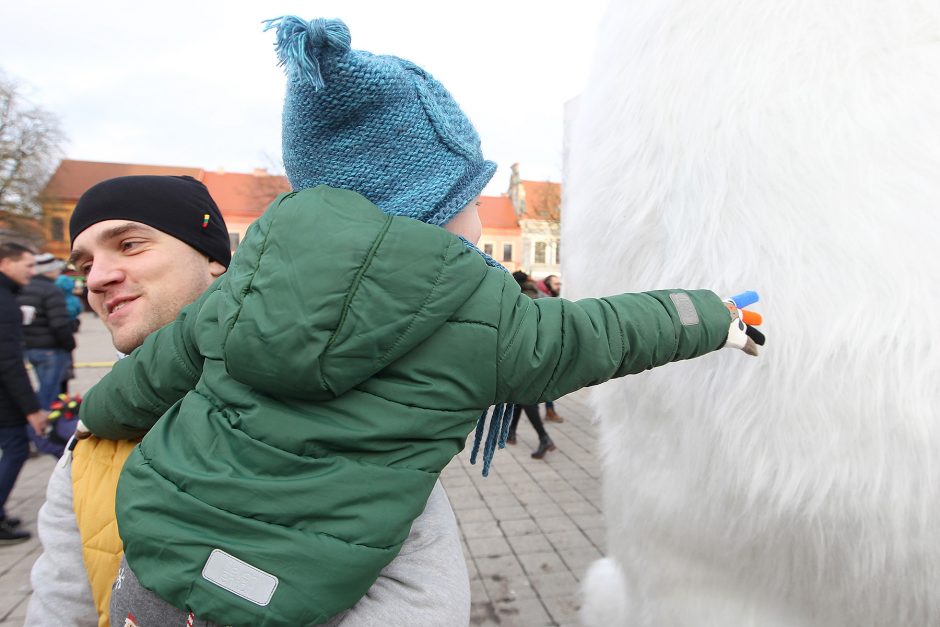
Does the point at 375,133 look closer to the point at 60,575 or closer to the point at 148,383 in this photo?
the point at 148,383

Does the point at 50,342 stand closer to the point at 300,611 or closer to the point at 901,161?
the point at 300,611

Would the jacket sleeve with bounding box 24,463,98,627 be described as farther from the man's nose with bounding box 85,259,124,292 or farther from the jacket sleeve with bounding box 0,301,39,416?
the jacket sleeve with bounding box 0,301,39,416

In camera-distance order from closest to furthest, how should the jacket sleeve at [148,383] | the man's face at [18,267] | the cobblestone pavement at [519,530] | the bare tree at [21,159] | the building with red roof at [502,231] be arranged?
the jacket sleeve at [148,383] < the cobblestone pavement at [519,530] < the man's face at [18,267] < the bare tree at [21,159] < the building with red roof at [502,231]

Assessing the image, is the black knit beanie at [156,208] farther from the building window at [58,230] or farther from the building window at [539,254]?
the building window at [58,230]

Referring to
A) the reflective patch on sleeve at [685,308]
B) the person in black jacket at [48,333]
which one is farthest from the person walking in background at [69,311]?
the reflective patch on sleeve at [685,308]

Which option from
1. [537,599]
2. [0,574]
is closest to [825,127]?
[537,599]

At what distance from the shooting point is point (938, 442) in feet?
2.86

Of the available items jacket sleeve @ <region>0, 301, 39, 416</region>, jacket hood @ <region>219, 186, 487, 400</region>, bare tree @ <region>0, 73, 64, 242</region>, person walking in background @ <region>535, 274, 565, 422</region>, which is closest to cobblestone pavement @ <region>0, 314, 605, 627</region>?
person walking in background @ <region>535, 274, 565, 422</region>

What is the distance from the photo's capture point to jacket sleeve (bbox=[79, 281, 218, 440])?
1034mm

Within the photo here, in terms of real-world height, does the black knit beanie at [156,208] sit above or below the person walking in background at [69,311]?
above

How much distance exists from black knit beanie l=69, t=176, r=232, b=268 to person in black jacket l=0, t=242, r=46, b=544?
295 cm

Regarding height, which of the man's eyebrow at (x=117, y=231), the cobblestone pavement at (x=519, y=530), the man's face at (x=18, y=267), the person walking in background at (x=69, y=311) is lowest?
the cobblestone pavement at (x=519, y=530)

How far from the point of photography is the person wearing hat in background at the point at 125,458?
95 cm

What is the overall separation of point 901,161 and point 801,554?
0.68m
